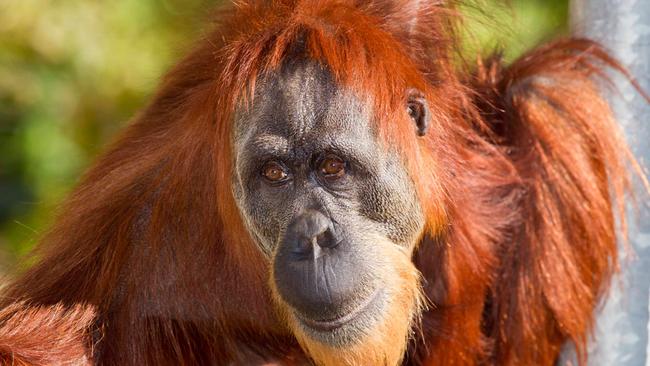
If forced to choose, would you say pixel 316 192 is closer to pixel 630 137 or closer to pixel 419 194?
pixel 419 194

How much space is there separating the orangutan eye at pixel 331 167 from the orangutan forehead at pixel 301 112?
0.05 meters

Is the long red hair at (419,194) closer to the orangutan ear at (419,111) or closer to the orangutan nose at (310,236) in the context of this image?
the orangutan ear at (419,111)

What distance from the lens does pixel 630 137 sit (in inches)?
96.7

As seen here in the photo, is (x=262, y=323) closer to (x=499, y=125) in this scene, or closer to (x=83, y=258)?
(x=83, y=258)

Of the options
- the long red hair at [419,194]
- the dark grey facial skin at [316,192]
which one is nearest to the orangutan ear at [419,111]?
the long red hair at [419,194]

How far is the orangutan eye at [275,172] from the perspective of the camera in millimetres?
2699

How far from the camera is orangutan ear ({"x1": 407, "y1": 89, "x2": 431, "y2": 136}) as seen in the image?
9.41 ft

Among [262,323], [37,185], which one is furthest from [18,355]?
[37,185]

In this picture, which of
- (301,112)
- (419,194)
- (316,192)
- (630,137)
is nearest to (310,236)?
(316,192)

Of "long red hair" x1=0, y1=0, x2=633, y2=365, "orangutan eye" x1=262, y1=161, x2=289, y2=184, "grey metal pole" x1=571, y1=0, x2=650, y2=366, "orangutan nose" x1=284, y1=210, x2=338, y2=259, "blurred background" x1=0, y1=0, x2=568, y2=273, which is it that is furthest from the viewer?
"blurred background" x1=0, y1=0, x2=568, y2=273

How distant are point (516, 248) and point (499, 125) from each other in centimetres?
45

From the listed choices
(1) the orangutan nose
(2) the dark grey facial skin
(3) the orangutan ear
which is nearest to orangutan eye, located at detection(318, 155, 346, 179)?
Result: (2) the dark grey facial skin

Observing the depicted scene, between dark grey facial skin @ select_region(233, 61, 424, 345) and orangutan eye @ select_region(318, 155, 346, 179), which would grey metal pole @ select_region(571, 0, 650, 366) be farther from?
orangutan eye @ select_region(318, 155, 346, 179)

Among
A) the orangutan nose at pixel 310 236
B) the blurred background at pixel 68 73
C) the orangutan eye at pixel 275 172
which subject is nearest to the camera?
the orangutan nose at pixel 310 236
